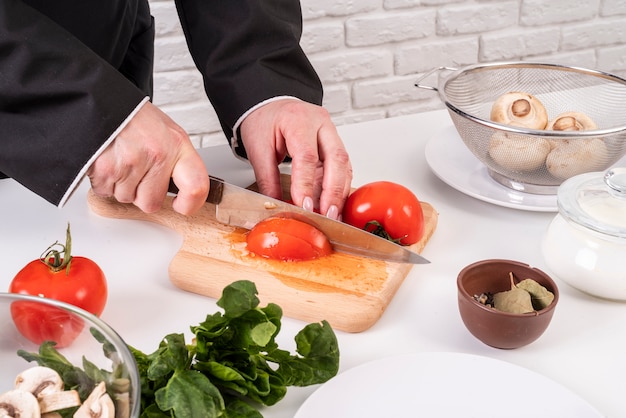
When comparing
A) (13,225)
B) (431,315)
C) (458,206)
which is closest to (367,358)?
(431,315)

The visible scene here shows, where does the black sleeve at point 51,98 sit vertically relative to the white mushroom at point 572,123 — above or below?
above

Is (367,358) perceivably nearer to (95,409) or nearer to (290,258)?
(290,258)

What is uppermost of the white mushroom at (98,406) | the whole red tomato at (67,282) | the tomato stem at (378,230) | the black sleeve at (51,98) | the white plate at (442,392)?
the black sleeve at (51,98)

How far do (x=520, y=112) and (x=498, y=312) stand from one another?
483mm

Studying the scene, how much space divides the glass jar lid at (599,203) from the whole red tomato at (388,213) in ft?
0.69

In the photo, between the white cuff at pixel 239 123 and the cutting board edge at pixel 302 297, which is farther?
the white cuff at pixel 239 123

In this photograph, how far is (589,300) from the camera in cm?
96

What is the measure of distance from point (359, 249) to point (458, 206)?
9.7 inches

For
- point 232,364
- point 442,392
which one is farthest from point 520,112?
point 232,364

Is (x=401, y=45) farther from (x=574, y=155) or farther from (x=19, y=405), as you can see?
(x=19, y=405)

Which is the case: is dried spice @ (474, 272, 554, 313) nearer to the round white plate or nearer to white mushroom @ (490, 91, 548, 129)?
the round white plate

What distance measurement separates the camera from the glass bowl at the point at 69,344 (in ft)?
2.07

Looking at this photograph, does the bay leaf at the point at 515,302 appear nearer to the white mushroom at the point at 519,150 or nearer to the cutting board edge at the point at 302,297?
the cutting board edge at the point at 302,297

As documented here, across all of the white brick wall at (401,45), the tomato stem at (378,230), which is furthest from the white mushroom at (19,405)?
the white brick wall at (401,45)
